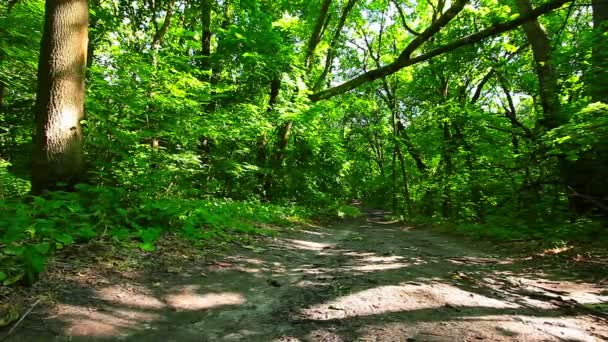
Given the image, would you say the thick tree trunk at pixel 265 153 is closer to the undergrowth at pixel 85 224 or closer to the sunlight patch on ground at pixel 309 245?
the sunlight patch on ground at pixel 309 245

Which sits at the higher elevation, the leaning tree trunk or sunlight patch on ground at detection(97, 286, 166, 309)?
the leaning tree trunk

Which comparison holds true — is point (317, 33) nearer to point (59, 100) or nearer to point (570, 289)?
point (59, 100)

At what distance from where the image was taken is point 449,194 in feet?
50.7

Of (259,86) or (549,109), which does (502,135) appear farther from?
(259,86)

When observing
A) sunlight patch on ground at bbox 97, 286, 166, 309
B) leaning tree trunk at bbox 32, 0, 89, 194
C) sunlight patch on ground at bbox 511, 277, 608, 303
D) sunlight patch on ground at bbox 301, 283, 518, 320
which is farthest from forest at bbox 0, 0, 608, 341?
sunlight patch on ground at bbox 301, 283, 518, 320

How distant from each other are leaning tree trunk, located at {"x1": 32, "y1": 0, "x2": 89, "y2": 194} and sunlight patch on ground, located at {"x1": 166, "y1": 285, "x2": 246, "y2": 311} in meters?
2.37

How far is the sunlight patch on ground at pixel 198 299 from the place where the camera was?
3.22 metres

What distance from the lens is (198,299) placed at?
11.1ft

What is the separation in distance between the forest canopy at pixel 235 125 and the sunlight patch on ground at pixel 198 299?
888 mm

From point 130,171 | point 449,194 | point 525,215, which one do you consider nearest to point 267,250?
point 130,171

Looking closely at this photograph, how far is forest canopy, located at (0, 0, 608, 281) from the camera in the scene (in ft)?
15.8

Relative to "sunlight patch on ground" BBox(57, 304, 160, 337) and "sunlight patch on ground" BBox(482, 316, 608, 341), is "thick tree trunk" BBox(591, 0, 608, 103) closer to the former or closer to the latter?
"sunlight patch on ground" BBox(482, 316, 608, 341)

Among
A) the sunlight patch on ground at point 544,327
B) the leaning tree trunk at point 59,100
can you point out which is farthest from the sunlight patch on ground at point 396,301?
the leaning tree trunk at point 59,100

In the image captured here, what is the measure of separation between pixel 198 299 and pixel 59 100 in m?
3.38
